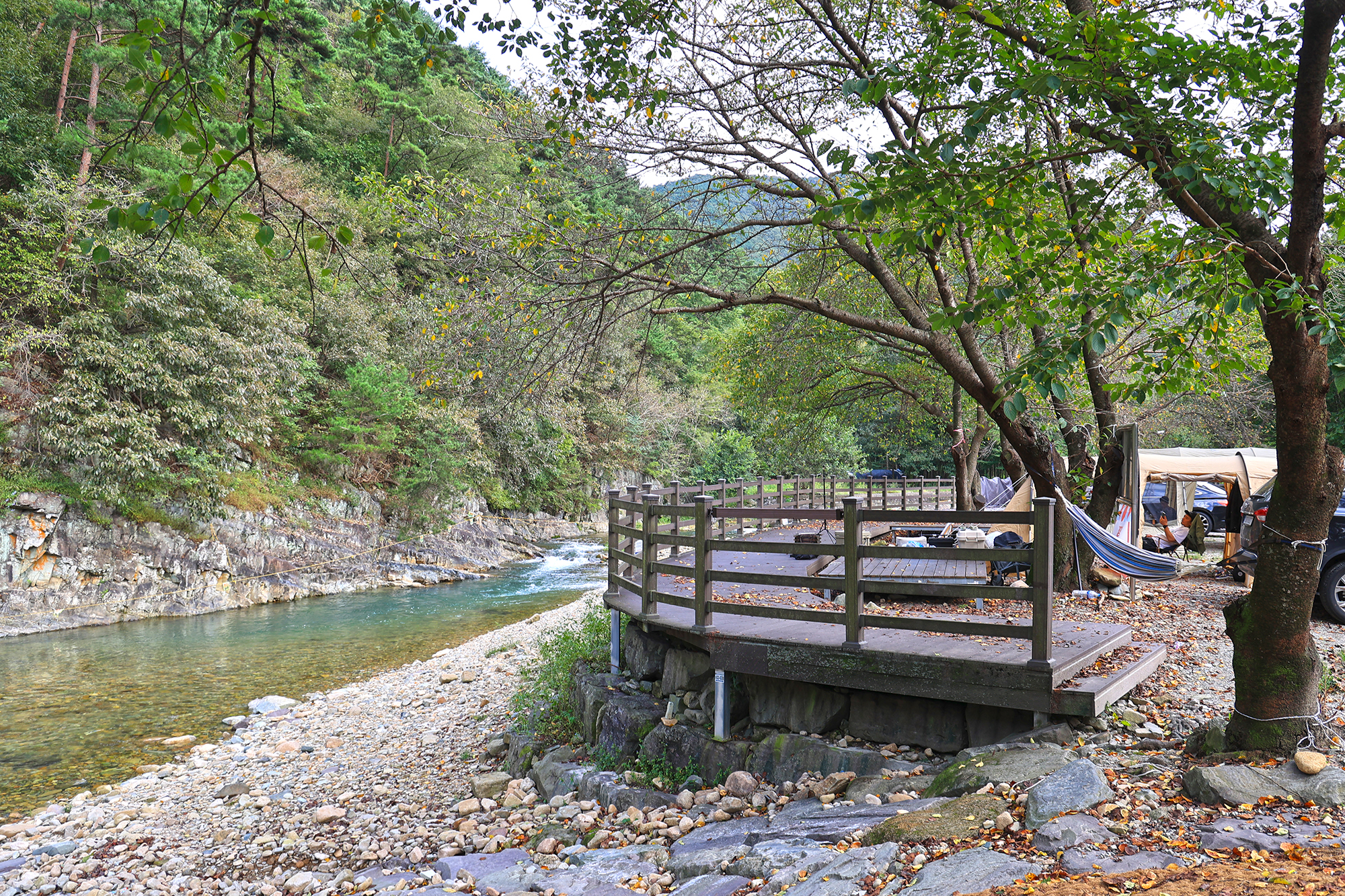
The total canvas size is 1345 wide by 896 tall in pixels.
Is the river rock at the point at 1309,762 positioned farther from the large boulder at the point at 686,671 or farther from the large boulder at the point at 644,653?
the large boulder at the point at 644,653

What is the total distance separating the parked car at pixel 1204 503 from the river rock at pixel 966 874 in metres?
18.7

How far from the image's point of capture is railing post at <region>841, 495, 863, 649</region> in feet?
18.4

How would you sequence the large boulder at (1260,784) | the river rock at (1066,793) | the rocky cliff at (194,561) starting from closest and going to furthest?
1. the large boulder at (1260,784)
2. the river rock at (1066,793)
3. the rocky cliff at (194,561)

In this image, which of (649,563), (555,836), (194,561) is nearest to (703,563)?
(649,563)

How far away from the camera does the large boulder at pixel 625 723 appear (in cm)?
686

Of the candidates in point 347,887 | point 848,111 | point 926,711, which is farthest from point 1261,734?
point 848,111

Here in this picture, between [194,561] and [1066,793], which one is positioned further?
[194,561]

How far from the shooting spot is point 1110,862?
340cm

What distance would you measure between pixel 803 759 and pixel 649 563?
2389 millimetres

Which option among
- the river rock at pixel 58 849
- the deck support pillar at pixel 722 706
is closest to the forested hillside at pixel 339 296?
the deck support pillar at pixel 722 706

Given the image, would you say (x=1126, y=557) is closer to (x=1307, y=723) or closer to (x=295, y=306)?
(x=1307, y=723)

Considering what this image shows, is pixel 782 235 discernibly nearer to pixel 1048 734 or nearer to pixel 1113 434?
pixel 1113 434

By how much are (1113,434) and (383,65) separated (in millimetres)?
35096

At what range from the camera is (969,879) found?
342 cm
